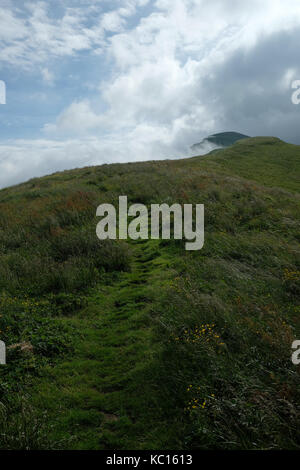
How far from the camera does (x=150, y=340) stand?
223 inches

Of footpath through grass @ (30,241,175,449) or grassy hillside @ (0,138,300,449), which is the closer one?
grassy hillside @ (0,138,300,449)

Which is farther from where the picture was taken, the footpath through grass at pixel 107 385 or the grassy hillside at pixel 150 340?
the footpath through grass at pixel 107 385

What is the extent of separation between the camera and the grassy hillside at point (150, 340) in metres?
3.73

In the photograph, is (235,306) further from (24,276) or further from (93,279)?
(24,276)

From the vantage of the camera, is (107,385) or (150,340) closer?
(107,385)

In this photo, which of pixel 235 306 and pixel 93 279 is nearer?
pixel 235 306

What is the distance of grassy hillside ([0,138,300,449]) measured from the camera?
3.73 meters

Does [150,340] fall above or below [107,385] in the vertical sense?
above
